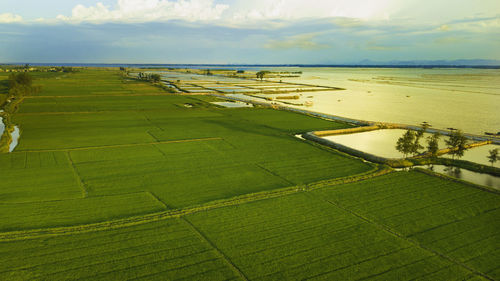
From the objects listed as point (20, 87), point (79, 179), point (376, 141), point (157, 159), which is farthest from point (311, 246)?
point (20, 87)

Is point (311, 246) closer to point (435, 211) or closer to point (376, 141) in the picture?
point (435, 211)

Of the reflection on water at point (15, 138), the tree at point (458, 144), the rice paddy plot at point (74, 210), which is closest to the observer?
the rice paddy plot at point (74, 210)

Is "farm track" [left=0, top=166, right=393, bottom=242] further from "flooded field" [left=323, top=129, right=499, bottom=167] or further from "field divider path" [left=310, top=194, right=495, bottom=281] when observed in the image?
"flooded field" [left=323, top=129, right=499, bottom=167]

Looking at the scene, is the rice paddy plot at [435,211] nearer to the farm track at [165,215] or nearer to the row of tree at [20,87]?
the farm track at [165,215]

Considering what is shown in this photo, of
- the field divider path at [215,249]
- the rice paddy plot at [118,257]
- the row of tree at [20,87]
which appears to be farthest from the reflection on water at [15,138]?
the row of tree at [20,87]

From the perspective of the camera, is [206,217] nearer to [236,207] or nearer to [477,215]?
[236,207]

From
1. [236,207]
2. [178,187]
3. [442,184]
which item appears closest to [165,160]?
[178,187]

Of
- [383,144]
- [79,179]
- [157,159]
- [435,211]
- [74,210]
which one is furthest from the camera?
[383,144]
